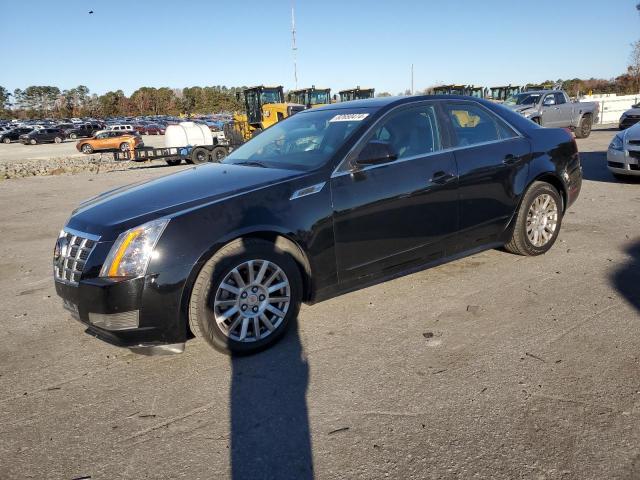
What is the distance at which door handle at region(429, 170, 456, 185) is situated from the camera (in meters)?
4.09

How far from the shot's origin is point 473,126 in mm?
4570

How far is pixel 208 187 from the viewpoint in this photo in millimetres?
3529

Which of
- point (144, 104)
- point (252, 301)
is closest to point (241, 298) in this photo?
point (252, 301)

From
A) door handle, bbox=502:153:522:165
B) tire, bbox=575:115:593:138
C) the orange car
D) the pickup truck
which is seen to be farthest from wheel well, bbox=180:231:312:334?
the orange car

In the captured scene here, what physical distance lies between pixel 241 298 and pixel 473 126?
2.76m

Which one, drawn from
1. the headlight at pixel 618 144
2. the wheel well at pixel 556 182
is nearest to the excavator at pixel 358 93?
the headlight at pixel 618 144

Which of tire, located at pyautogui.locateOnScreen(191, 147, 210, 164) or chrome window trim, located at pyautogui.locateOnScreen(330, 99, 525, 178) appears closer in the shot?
chrome window trim, located at pyautogui.locateOnScreen(330, 99, 525, 178)

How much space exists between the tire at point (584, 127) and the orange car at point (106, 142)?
79.5ft

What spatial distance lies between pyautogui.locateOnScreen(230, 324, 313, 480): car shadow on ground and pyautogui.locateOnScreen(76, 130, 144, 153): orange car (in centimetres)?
3003

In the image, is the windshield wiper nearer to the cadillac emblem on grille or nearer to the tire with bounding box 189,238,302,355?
the tire with bounding box 189,238,302,355

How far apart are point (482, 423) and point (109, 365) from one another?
2394 millimetres

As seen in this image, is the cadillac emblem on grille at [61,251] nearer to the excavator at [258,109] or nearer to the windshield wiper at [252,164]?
the windshield wiper at [252,164]

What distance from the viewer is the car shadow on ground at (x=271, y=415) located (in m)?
2.27

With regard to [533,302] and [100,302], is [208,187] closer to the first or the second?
[100,302]
